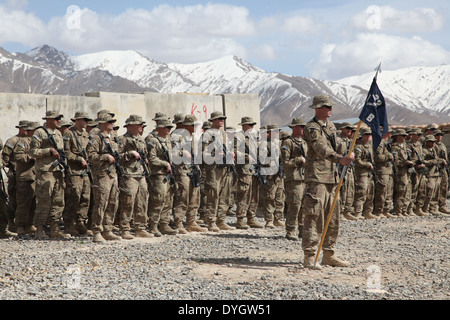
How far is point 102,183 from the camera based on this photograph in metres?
9.21

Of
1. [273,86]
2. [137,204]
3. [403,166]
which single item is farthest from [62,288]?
[273,86]

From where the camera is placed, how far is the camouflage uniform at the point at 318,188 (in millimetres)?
7137

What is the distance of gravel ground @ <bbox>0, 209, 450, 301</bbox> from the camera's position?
5875 mm

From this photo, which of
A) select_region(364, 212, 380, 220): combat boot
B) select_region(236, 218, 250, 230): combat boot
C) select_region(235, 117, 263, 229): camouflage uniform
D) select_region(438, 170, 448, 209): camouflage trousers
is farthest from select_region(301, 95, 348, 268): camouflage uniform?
select_region(438, 170, 448, 209): camouflage trousers

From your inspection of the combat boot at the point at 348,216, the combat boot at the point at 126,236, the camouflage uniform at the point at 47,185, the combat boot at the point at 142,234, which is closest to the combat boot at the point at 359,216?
the combat boot at the point at 348,216

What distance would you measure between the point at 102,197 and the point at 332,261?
3.85 m

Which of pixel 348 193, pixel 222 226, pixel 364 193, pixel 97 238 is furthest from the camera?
pixel 364 193

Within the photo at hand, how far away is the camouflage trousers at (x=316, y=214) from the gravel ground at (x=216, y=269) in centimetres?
35

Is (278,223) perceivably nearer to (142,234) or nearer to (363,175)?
(363,175)

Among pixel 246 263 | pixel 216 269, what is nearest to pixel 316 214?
pixel 246 263

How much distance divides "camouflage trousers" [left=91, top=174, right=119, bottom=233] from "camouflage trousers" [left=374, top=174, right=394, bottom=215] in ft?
22.2

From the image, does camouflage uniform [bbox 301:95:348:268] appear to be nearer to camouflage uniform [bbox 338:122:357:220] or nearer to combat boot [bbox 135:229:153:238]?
combat boot [bbox 135:229:153:238]

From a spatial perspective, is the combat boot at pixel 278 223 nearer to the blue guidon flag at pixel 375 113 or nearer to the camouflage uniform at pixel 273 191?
the camouflage uniform at pixel 273 191
